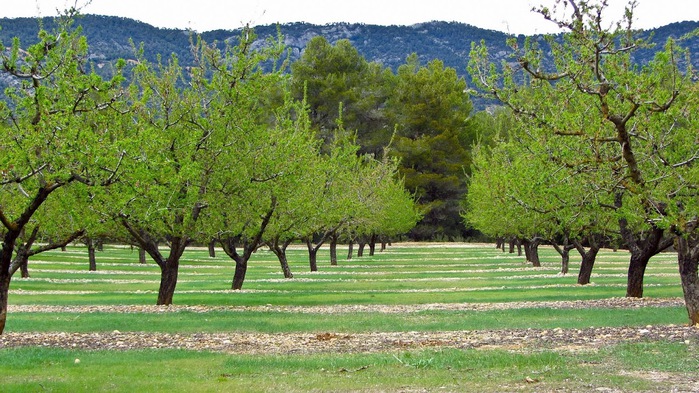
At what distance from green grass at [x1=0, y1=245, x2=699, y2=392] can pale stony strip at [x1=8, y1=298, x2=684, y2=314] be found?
1041 millimetres

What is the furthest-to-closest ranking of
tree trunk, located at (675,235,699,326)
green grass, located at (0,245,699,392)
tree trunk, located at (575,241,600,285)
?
tree trunk, located at (575,241,600,285) → tree trunk, located at (675,235,699,326) → green grass, located at (0,245,699,392)

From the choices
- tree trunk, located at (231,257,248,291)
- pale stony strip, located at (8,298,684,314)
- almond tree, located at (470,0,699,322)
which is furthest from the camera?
tree trunk, located at (231,257,248,291)

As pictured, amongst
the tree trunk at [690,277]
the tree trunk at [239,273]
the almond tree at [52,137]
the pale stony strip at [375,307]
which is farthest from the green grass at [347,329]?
the almond tree at [52,137]

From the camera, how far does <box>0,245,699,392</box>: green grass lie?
558 inches

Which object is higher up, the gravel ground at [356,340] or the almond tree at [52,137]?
the almond tree at [52,137]

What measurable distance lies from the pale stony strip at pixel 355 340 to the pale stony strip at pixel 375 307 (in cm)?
667

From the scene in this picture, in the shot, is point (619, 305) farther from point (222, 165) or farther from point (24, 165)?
point (24, 165)

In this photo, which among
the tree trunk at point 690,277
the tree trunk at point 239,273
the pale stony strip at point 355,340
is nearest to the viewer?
the pale stony strip at point 355,340

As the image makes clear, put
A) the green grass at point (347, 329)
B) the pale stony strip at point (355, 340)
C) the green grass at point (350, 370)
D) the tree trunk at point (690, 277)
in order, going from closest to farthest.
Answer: the green grass at point (350, 370) → the green grass at point (347, 329) → the pale stony strip at point (355, 340) → the tree trunk at point (690, 277)

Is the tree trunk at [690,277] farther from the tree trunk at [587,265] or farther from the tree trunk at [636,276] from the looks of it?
the tree trunk at [587,265]

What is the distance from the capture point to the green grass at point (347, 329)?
1418 cm

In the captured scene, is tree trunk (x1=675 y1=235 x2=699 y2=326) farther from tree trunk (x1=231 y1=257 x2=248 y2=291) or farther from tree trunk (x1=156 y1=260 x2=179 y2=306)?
tree trunk (x1=231 y1=257 x2=248 y2=291)

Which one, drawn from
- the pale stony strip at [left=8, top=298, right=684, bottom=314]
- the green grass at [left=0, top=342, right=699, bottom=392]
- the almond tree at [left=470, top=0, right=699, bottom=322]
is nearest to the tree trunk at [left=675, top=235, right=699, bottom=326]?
the almond tree at [left=470, top=0, right=699, bottom=322]

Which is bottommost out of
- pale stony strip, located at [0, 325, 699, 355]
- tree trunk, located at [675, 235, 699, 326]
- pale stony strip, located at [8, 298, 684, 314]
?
pale stony strip, located at [8, 298, 684, 314]
